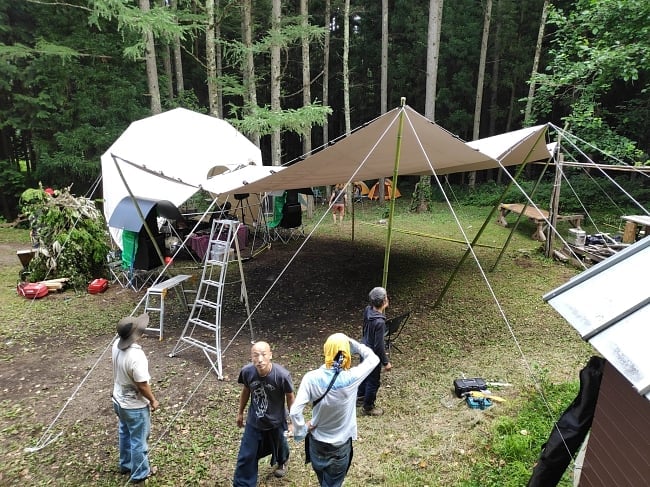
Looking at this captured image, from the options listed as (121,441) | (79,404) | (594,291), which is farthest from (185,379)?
(594,291)

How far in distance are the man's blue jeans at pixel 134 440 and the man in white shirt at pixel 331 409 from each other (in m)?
1.37

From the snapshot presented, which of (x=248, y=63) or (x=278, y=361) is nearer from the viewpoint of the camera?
(x=278, y=361)

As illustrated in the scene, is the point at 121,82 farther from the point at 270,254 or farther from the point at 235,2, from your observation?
the point at 270,254

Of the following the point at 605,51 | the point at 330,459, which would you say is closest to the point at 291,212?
the point at 605,51

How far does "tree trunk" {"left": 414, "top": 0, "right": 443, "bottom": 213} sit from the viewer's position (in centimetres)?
1206

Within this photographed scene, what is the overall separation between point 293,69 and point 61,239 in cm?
1872

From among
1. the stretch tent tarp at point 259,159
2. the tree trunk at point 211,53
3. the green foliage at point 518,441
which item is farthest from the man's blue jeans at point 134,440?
the tree trunk at point 211,53

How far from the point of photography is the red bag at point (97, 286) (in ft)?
23.4

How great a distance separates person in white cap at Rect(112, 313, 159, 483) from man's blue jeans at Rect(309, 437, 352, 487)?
1.32 metres

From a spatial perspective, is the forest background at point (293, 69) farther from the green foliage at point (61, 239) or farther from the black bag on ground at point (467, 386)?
the black bag on ground at point (467, 386)

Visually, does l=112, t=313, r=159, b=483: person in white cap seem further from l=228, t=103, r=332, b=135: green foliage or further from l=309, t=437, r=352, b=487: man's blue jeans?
l=228, t=103, r=332, b=135: green foliage

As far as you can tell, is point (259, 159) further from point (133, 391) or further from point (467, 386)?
point (133, 391)

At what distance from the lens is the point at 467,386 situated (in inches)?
156

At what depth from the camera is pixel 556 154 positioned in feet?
25.2
